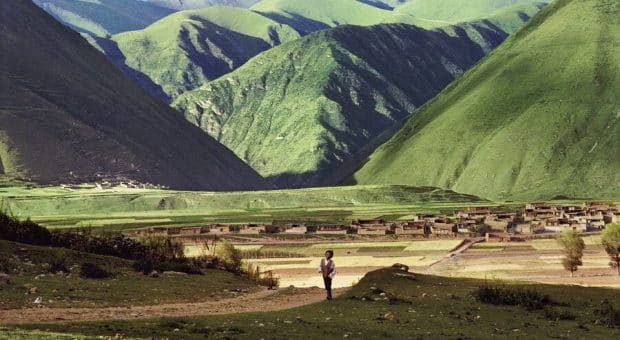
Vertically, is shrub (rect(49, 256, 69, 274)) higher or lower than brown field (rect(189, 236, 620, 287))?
higher

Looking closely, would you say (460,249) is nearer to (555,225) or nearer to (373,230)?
(373,230)

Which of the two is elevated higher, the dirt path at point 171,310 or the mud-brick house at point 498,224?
the dirt path at point 171,310

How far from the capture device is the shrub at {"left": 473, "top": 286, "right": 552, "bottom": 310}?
45.5m

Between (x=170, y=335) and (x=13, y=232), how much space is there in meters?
26.8

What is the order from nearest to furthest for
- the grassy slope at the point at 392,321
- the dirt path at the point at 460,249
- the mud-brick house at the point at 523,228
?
the grassy slope at the point at 392,321 < the dirt path at the point at 460,249 < the mud-brick house at the point at 523,228

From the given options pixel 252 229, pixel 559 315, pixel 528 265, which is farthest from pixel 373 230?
pixel 559 315

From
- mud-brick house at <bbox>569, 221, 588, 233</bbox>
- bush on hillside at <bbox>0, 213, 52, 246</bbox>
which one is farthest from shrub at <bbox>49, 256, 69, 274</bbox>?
mud-brick house at <bbox>569, 221, 588, 233</bbox>

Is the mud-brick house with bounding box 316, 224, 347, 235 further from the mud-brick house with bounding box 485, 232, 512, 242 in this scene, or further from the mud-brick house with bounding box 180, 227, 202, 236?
the mud-brick house with bounding box 485, 232, 512, 242

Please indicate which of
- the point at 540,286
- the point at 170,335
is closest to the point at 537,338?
the point at 170,335

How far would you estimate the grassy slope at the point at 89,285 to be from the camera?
42125 mm

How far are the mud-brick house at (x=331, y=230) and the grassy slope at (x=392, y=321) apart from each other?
8154cm

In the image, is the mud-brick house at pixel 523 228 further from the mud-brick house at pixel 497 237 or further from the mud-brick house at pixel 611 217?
the mud-brick house at pixel 611 217

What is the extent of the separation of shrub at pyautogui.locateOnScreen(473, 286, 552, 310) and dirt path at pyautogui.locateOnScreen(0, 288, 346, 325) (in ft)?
27.5

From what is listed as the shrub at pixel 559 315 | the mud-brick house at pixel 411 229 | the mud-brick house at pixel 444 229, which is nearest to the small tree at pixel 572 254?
the shrub at pixel 559 315
